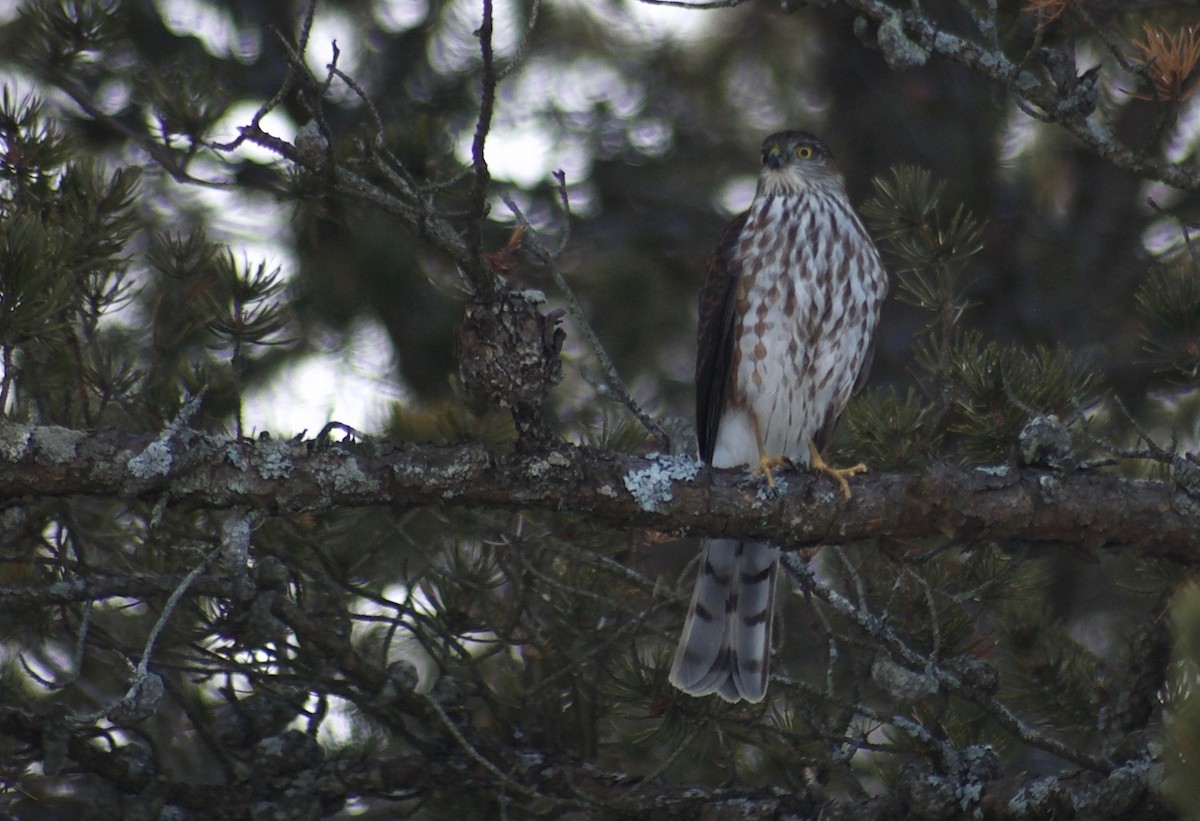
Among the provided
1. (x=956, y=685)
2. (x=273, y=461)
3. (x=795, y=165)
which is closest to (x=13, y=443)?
(x=273, y=461)

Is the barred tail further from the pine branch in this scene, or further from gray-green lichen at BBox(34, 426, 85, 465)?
gray-green lichen at BBox(34, 426, 85, 465)

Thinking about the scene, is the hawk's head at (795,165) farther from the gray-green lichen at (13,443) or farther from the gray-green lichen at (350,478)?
the gray-green lichen at (13,443)

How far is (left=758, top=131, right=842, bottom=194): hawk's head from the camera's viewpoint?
5047 mm

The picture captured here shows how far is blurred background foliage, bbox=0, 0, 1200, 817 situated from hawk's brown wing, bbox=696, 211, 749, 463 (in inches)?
18.8

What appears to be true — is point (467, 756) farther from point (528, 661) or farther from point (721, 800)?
point (721, 800)

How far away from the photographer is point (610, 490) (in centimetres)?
325

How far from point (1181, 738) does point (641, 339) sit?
14.6ft

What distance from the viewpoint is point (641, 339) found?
6.24 meters

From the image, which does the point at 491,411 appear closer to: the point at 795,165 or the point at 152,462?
the point at 152,462

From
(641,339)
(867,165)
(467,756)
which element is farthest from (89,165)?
(867,165)

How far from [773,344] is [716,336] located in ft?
0.63

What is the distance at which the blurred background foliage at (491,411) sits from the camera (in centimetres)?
340

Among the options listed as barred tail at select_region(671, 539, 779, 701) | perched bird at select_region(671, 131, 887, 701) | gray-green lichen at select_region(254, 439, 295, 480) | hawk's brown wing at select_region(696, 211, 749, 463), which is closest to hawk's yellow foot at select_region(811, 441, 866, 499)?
barred tail at select_region(671, 539, 779, 701)

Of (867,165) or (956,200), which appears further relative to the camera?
(867,165)
